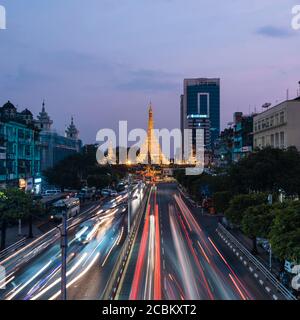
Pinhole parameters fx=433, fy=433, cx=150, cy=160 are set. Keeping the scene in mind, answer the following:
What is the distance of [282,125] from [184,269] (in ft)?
148

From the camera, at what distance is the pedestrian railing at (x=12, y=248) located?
2969 centimetres

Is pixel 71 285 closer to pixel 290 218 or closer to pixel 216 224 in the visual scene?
pixel 290 218

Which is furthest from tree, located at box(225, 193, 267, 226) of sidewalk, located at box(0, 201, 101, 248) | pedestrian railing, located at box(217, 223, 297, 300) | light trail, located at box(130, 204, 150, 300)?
sidewalk, located at box(0, 201, 101, 248)

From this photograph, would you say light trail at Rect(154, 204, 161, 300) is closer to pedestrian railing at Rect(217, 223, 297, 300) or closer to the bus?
pedestrian railing at Rect(217, 223, 297, 300)

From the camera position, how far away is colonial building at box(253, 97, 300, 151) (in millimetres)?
62750

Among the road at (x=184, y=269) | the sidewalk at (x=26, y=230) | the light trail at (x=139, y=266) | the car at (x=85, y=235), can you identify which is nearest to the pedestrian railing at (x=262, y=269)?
the road at (x=184, y=269)

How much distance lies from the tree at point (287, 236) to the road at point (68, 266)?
8.37 m

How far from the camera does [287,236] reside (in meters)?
18.4

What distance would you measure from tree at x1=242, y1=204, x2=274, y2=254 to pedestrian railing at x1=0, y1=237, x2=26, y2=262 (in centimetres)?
1624

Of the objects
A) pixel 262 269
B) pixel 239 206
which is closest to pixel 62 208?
pixel 239 206

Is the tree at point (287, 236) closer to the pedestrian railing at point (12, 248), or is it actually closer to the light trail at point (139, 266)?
the light trail at point (139, 266)

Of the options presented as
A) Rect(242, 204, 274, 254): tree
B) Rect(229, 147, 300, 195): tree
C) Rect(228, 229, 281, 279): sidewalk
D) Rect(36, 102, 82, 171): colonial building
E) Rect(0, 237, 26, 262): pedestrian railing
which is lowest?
Rect(228, 229, 281, 279): sidewalk
